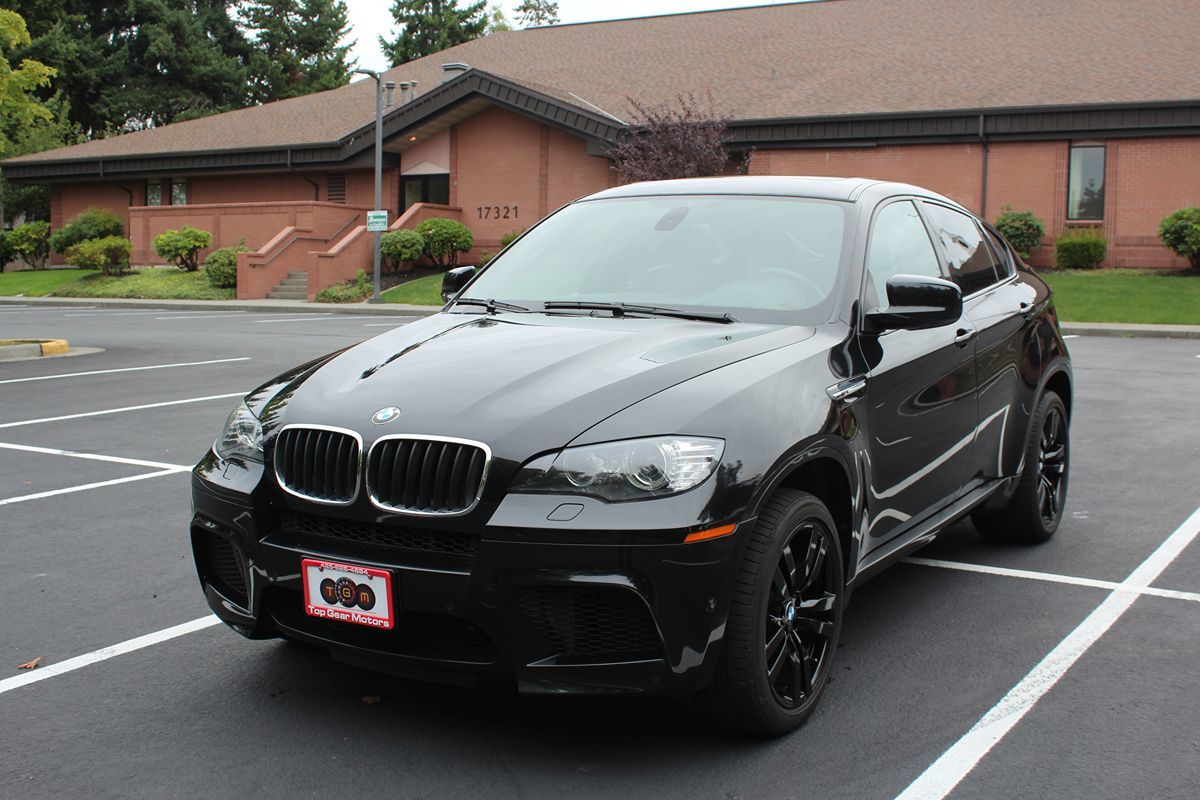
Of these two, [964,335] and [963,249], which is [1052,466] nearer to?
[963,249]

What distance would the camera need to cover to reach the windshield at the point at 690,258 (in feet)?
14.7

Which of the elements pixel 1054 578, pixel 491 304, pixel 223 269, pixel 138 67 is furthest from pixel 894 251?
pixel 138 67

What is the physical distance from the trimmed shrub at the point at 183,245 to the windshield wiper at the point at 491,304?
34113 millimetres

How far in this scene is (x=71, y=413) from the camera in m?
10.8

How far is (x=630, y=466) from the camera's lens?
3.28 meters

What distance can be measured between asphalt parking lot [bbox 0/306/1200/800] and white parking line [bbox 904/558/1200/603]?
2 cm

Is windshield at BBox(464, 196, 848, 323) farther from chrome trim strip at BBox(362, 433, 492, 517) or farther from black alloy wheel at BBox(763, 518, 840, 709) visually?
chrome trim strip at BBox(362, 433, 492, 517)

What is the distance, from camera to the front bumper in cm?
319

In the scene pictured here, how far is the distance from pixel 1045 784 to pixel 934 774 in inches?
11.6

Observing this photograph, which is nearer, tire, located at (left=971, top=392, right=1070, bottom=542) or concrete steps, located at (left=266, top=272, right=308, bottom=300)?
tire, located at (left=971, top=392, right=1070, bottom=542)

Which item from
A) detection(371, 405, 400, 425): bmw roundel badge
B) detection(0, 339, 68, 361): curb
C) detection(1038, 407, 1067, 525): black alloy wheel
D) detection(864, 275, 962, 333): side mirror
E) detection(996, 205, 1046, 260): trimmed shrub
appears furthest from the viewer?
detection(996, 205, 1046, 260): trimmed shrub

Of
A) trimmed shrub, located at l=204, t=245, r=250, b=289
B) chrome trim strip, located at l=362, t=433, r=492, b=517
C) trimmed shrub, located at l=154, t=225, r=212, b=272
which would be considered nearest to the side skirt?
chrome trim strip, located at l=362, t=433, r=492, b=517

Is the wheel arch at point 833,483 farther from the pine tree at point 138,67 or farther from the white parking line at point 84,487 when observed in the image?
the pine tree at point 138,67

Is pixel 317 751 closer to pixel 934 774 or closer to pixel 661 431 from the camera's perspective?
pixel 661 431
